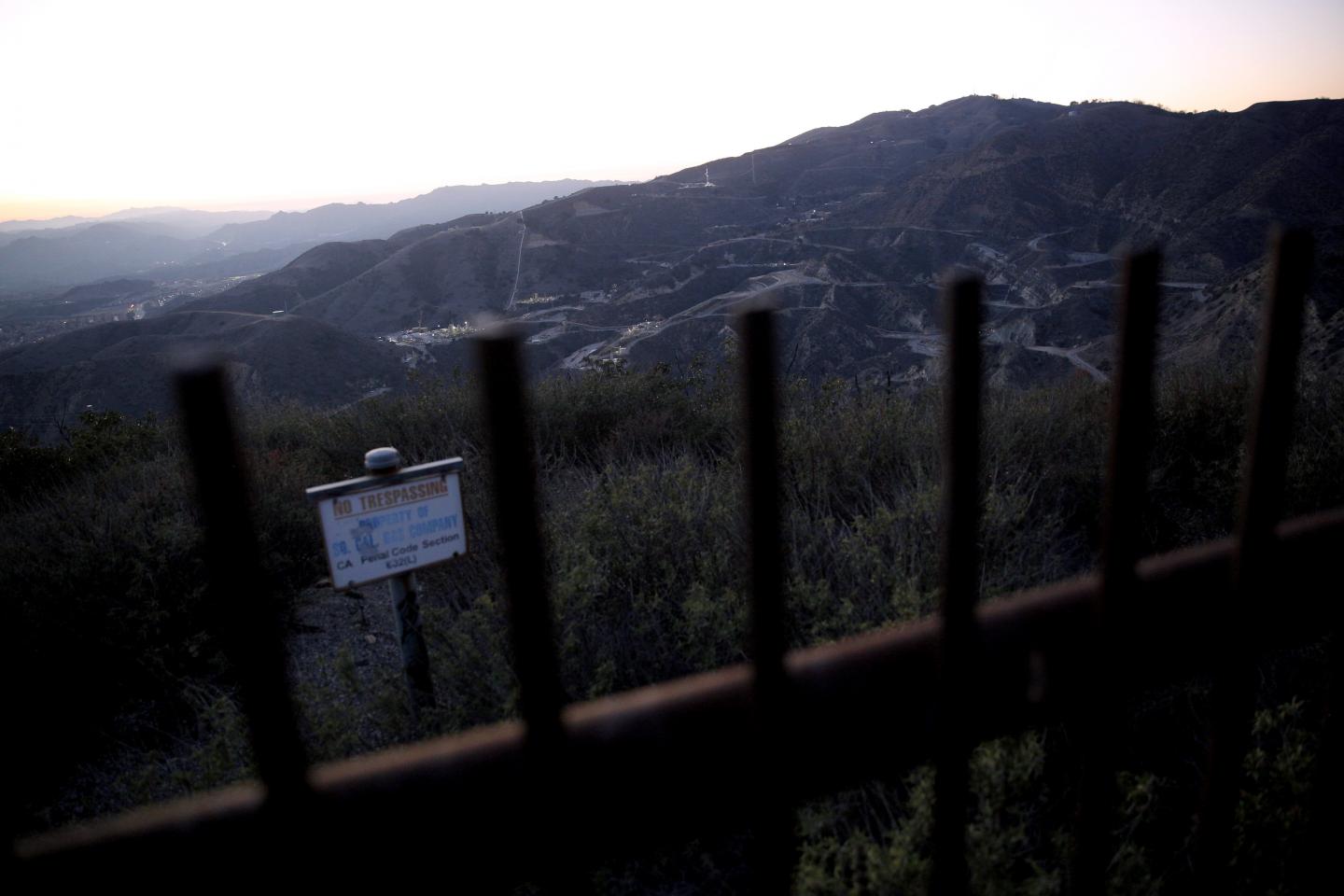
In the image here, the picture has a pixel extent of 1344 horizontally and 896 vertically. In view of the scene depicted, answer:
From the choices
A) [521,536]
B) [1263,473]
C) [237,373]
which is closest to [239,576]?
[521,536]

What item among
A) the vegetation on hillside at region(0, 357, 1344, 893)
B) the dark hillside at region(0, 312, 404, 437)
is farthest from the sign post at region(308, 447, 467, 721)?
the dark hillside at region(0, 312, 404, 437)

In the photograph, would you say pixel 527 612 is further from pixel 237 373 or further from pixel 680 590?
pixel 237 373

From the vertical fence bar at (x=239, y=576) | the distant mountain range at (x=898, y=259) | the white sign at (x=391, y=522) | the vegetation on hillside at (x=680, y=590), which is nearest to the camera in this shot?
the vertical fence bar at (x=239, y=576)

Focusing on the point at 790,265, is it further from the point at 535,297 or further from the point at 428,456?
the point at 428,456

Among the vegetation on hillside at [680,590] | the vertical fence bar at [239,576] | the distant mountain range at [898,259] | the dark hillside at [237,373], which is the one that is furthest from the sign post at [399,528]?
the dark hillside at [237,373]

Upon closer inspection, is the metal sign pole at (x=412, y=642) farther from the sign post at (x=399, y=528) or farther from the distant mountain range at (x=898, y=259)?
the distant mountain range at (x=898, y=259)

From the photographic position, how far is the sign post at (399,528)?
3.43 meters

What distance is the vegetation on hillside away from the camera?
2904mm

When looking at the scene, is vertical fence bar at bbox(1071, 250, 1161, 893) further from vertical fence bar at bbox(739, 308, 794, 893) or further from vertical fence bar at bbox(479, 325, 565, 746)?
vertical fence bar at bbox(479, 325, 565, 746)

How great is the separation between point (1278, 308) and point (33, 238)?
253980 mm

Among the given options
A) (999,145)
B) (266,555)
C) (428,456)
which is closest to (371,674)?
(266,555)

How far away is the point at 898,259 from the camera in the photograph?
153 feet

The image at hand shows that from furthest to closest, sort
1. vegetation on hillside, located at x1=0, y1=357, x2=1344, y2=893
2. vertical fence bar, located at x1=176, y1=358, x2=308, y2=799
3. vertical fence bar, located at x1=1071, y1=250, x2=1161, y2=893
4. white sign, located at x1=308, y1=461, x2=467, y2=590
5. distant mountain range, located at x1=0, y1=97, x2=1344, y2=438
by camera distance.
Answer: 1. distant mountain range, located at x1=0, y1=97, x2=1344, y2=438
2. white sign, located at x1=308, y1=461, x2=467, y2=590
3. vegetation on hillside, located at x1=0, y1=357, x2=1344, y2=893
4. vertical fence bar, located at x1=1071, y1=250, x2=1161, y2=893
5. vertical fence bar, located at x1=176, y1=358, x2=308, y2=799

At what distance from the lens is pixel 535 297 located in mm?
53438
